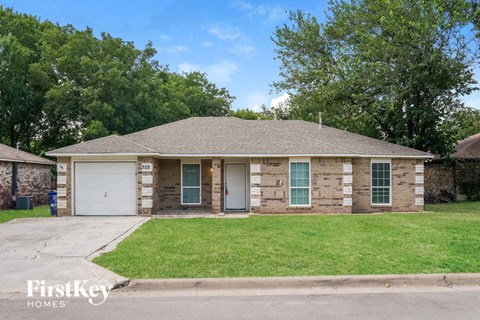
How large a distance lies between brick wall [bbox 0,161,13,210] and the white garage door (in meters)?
6.41

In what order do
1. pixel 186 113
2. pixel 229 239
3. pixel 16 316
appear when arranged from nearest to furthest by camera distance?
1. pixel 16 316
2. pixel 229 239
3. pixel 186 113

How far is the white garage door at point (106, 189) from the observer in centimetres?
1570

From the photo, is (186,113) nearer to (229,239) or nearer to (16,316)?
(229,239)

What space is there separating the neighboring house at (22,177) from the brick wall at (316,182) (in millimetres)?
13069

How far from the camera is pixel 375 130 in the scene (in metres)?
23.5

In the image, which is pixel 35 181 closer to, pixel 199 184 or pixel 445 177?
pixel 199 184

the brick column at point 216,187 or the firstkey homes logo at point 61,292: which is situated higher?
the brick column at point 216,187

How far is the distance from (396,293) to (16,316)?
5680 mm

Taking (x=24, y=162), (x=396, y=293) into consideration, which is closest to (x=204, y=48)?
(x=24, y=162)

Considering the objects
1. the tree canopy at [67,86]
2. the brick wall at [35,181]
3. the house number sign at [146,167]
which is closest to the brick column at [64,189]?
the house number sign at [146,167]

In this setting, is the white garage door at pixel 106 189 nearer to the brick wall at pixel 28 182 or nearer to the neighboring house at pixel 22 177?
the neighboring house at pixel 22 177

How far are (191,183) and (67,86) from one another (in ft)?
49.9

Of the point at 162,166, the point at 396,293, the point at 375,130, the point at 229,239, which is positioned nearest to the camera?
the point at 396,293

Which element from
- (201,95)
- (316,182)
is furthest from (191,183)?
(201,95)
